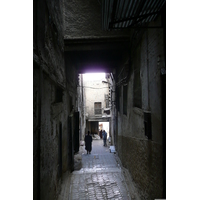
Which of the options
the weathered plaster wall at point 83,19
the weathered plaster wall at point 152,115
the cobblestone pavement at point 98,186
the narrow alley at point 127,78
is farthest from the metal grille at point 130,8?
the cobblestone pavement at point 98,186

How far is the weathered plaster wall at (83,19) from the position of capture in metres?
5.61

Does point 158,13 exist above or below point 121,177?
above

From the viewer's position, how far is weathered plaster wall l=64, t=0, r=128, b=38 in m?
5.61

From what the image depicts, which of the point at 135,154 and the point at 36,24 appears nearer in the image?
the point at 36,24

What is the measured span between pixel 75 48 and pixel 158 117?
153 inches

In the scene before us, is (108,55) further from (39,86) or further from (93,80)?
(93,80)

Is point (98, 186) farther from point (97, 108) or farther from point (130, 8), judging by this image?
point (97, 108)

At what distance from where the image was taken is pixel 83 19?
18.7ft

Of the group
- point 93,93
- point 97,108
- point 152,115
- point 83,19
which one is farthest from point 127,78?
point 93,93

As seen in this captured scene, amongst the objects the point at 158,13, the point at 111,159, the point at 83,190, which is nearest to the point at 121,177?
the point at 83,190

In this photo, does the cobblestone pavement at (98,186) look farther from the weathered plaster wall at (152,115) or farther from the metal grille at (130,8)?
the metal grille at (130,8)

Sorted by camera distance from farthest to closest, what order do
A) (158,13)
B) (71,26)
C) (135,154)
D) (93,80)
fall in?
(93,80) < (71,26) < (135,154) < (158,13)

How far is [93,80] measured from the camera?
2320 centimetres

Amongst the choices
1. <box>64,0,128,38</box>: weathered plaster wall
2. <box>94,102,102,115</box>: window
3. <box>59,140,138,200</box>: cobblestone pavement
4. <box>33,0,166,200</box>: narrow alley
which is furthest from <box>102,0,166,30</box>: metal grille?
<box>94,102,102,115</box>: window
